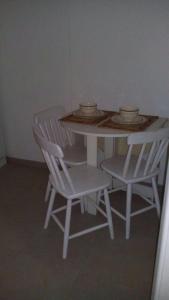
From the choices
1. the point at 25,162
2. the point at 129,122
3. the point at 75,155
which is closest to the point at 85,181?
the point at 75,155

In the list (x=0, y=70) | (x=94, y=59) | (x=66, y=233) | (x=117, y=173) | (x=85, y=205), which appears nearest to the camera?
(x=66, y=233)

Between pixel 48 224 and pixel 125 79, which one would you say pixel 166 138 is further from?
pixel 48 224

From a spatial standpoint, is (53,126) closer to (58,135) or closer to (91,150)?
(58,135)

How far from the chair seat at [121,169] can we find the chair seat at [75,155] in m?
0.20

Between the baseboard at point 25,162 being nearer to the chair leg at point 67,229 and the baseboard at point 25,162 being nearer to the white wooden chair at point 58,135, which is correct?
the white wooden chair at point 58,135

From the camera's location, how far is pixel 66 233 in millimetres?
1879

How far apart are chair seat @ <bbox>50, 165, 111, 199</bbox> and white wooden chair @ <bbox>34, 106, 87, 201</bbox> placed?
0.16 metres

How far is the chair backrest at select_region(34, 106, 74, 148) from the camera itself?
7.76 feet

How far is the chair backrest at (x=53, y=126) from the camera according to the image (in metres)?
2.37

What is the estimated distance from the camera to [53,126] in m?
2.47

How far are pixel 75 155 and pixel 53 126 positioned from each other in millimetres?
334

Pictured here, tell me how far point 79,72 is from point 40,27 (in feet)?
1.83

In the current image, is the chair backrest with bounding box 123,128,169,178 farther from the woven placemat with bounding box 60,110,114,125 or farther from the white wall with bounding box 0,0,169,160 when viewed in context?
the white wall with bounding box 0,0,169,160

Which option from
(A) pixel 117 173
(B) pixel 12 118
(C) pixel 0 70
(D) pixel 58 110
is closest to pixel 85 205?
(A) pixel 117 173
